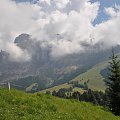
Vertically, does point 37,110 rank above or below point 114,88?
below

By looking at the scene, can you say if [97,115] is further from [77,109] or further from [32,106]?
[32,106]

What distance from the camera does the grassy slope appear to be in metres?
23.0

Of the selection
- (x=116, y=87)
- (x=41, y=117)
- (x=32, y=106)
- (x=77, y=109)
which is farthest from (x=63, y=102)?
(x=116, y=87)

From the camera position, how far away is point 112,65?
199 feet

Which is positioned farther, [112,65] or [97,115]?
[112,65]

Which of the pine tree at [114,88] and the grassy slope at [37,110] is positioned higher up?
the pine tree at [114,88]

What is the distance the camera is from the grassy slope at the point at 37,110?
23.0 meters

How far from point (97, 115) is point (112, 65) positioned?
2955cm

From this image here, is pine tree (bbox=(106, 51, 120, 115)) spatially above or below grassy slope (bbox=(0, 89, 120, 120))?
above

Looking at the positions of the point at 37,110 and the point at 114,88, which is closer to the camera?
the point at 37,110

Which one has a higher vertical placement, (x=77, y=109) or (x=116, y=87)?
(x=116, y=87)

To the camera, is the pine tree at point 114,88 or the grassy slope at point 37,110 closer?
the grassy slope at point 37,110

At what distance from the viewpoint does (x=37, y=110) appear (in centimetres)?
2534

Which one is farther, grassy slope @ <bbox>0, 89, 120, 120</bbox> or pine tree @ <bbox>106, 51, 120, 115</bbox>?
pine tree @ <bbox>106, 51, 120, 115</bbox>
